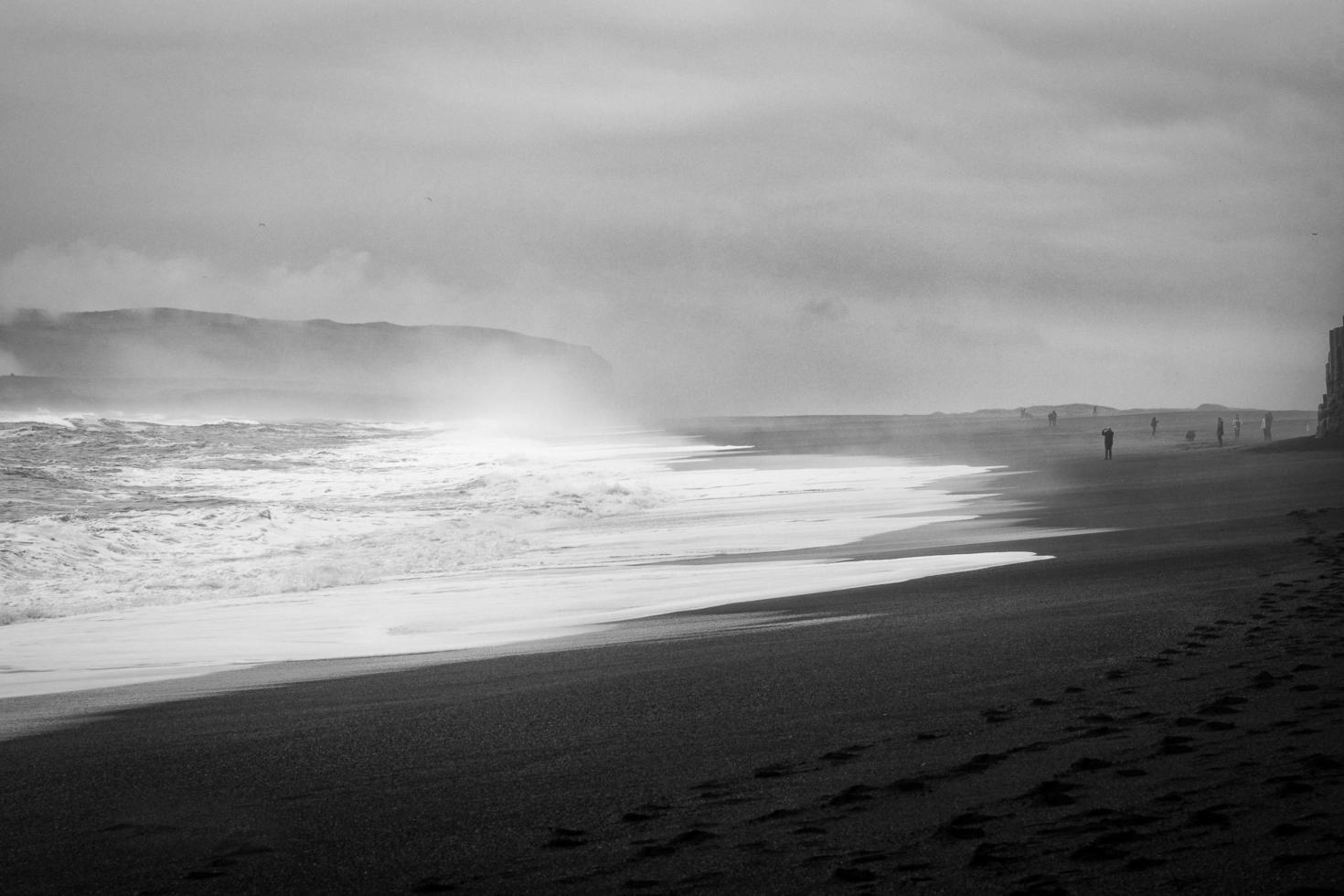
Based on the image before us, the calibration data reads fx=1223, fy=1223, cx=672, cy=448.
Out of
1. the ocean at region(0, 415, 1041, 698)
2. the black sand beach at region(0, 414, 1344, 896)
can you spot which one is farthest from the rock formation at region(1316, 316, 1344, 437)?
the black sand beach at region(0, 414, 1344, 896)

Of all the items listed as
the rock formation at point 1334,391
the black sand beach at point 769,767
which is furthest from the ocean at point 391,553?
the rock formation at point 1334,391

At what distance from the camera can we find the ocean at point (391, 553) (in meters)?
10.8

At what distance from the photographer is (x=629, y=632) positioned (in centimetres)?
957

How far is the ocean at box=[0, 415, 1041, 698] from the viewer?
35.6 feet

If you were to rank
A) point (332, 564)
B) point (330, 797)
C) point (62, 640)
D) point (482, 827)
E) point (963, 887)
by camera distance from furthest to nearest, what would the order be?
point (332, 564), point (62, 640), point (330, 797), point (482, 827), point (963, 887)

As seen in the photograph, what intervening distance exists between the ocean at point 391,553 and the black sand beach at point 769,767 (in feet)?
7.74

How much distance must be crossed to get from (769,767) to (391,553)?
1406 centimetres

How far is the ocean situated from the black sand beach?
2.36 meters

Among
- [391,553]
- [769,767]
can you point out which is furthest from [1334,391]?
[769,767]

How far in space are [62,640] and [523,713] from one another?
700cm

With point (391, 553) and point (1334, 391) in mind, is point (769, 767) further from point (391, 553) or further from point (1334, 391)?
point (1334, 391)

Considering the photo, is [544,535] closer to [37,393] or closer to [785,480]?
[785,480]

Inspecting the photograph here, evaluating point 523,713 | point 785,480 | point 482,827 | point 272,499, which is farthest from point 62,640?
point 785,480

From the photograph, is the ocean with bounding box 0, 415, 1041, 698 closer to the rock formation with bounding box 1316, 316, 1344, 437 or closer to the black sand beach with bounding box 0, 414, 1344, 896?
the black sand beach with bounding box 0, 414, 1344, 896
